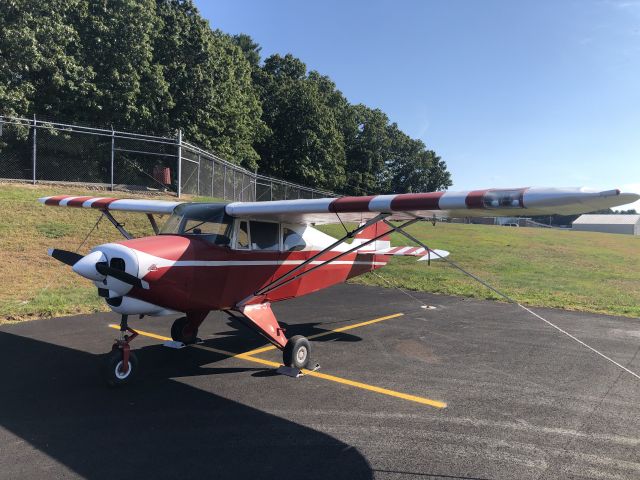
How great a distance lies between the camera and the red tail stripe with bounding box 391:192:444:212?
5.18 metres

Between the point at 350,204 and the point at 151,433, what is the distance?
349 centimetres

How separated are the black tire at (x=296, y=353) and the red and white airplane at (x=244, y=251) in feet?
0.05

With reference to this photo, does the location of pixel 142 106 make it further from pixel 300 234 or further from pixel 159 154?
pixel 300 234

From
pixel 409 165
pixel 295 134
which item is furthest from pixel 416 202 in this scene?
pixel 409 165

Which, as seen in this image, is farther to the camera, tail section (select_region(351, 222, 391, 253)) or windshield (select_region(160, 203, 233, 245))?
tail section (select_region(351, 222, 391, 253))

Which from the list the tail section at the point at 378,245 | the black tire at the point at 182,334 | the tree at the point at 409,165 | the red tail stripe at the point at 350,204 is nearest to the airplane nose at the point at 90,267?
the black tire at the point at 182,334

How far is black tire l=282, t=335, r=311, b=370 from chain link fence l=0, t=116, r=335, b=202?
47.9 ft

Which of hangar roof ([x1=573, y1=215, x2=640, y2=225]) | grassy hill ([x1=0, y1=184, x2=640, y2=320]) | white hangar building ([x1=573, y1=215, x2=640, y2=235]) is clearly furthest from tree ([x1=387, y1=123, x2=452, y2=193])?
grassy hill ([x1=0, y1=184, x2=640, y2=320])

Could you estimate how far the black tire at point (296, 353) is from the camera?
631cm

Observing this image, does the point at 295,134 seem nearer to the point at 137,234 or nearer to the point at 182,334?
the point at 137,234

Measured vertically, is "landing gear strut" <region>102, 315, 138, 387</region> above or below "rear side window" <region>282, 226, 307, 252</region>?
below

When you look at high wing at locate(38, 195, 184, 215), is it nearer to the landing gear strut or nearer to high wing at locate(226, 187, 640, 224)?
high wing at locate(226, 187, 640, 224)

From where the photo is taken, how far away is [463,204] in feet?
16.0

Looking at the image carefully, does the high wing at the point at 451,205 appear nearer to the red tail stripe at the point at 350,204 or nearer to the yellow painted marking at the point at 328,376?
the red tail stripe at the point at 350,204
